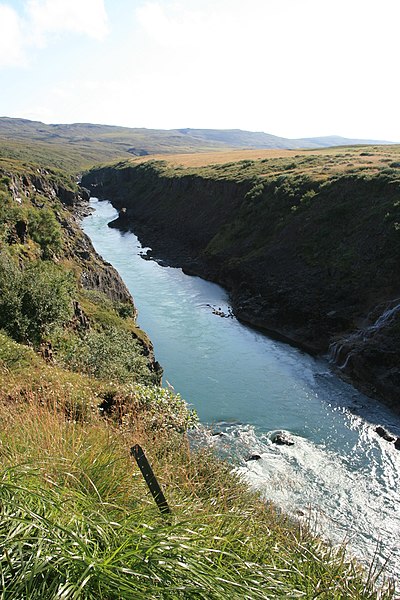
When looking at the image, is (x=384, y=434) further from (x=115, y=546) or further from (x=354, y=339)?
(x=115, y=546)

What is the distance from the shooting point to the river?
1603 cm

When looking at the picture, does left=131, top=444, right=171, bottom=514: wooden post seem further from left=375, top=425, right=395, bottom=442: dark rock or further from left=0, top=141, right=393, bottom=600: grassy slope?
left=375, top=425, right=395, bottom=442: dark rock

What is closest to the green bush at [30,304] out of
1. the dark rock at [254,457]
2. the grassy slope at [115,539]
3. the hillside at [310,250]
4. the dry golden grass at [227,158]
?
the dark rock at [254,457]

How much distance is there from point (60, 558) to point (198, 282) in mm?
46216

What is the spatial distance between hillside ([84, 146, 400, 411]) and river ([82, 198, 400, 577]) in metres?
2.41

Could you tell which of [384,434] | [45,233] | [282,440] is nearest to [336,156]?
[45,233]

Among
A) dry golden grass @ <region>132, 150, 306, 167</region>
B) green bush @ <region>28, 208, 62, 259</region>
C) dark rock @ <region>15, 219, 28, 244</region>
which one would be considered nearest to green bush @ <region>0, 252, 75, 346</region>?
dark rock @ <region>15, 219, 28, 244</region>

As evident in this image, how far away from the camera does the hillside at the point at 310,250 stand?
3145 cm

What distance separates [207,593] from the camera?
10.9 feet

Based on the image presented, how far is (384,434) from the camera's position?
2198cm

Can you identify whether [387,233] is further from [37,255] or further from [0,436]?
[0,436]

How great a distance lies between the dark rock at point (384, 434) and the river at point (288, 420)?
0.80 ft

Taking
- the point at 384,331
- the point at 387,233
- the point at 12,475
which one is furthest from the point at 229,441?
the point at 387,233

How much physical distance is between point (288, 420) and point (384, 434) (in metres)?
4.56
